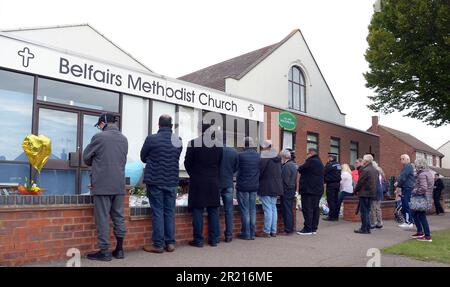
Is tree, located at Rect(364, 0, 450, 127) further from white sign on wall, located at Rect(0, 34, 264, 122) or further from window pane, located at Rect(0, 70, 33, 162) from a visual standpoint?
window pane, located at Rect(0, 70, 33, 162)

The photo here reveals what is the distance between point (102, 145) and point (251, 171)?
3153mm

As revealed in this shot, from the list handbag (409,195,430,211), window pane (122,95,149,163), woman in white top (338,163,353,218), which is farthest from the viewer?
window pane (122,95,149,163)

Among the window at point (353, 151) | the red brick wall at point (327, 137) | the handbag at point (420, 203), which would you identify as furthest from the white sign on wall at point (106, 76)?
the window at point (353, 151)

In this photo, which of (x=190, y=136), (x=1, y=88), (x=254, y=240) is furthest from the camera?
(x=190, y=136)

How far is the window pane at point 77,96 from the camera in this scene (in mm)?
10477

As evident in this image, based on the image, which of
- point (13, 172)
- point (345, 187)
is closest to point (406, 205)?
point (345, 187)

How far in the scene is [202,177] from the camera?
279 inches

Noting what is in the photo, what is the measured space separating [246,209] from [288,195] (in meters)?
1.41

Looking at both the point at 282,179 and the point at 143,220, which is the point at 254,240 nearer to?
the point at 282,179

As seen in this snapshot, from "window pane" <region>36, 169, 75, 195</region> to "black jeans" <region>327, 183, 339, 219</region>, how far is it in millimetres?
6456

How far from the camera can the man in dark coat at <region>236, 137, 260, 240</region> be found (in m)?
8.09

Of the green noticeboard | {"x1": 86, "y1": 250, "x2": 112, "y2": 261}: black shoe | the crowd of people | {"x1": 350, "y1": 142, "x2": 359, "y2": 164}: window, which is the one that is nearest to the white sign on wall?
Result: the green noticeboard

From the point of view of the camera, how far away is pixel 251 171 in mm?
8164
